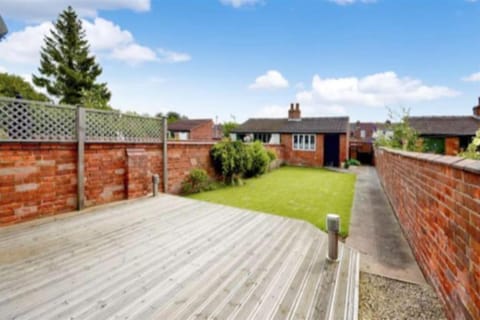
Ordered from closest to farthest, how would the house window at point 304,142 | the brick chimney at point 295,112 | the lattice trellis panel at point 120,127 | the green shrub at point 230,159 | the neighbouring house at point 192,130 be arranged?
the lattice trellis panel at point 120,127
the green shrub at point 230,159
the house window at point 304,142
the brick chimney at point 295,112
the neighbouring house at point 192,130

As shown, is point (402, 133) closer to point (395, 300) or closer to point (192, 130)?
point (395, 300)

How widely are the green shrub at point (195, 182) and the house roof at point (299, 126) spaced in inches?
487

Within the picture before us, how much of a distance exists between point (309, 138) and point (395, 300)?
17003mm

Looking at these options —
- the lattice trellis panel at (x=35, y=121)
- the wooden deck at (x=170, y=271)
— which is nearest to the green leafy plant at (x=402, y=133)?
the wooden deck at (x=170, y=271)

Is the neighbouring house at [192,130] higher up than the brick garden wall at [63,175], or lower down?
higher up

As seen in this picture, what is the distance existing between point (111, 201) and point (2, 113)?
267cm

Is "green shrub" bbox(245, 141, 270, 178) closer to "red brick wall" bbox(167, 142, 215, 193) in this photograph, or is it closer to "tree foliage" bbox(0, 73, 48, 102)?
"red brick wall" bbox(167, 142, 215, 193)

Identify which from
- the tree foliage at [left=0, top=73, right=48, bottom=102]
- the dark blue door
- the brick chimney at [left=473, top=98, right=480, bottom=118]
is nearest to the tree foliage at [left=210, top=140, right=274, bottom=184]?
the dark blue door

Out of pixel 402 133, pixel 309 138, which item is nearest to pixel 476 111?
pixel 309 138

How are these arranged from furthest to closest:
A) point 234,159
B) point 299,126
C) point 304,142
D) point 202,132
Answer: point 202,132 < point 299,126 < point 304,142 < point 234,159

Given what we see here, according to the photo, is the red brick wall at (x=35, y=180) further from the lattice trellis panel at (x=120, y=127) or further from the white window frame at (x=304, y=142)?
the white window frame at (x=304, y=142)

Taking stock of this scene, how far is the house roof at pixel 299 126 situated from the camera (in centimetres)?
1842

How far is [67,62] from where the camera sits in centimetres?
2764

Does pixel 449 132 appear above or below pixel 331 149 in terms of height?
above
